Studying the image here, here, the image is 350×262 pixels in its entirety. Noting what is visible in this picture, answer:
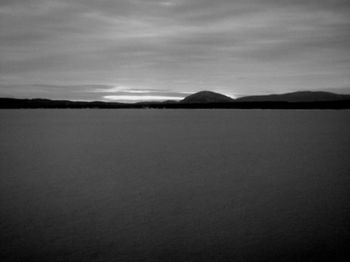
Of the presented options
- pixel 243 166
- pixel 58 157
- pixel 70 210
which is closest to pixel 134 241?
pixel 70 210

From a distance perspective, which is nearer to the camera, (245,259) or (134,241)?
(245,259)

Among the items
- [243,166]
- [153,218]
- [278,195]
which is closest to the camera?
[153,218]

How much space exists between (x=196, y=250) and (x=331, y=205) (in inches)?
202

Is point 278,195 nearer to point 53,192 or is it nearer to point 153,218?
point 153,218

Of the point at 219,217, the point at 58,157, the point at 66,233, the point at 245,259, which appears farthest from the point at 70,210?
the point at 58,157

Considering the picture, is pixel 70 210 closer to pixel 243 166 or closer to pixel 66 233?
pixel 66 233

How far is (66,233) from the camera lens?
7738 millimetres

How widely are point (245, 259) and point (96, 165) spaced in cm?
1273

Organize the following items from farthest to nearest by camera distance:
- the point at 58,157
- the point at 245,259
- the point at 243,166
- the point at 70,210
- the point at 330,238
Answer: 1. the point at 58,157
2. the point at 243,166
3. the point at 70,210
4. the point at 330,238
5. the point at 245,259

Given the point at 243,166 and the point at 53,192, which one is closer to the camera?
the point at 53,192

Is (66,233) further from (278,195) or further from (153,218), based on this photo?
(278,195)

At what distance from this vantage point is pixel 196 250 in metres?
6.88

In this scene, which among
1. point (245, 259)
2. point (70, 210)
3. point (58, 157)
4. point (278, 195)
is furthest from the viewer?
point (58, 157)

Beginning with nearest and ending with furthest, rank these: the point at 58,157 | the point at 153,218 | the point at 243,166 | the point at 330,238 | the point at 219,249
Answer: the point at 219,249, the point at 330,238, the point at 153,218, the point at 243,166, the point at 58,157
